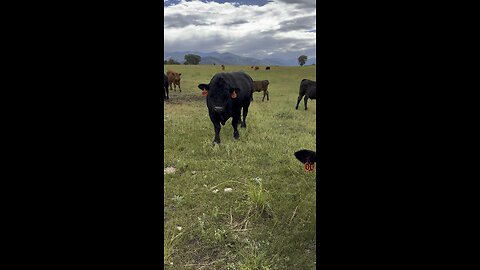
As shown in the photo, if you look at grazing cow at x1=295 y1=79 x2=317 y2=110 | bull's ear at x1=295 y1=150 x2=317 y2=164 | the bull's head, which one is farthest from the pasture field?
the bull's head

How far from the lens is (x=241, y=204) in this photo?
2639mm

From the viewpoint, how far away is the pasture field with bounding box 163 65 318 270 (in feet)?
6.94

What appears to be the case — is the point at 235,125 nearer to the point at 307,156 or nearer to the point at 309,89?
the point at 309,89

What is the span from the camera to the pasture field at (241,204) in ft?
6.94

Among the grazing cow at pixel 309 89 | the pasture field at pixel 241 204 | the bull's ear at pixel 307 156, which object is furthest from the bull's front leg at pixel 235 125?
the bull's ear at pixel 307 156

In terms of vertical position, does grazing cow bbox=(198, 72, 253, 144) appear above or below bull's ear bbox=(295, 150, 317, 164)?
above

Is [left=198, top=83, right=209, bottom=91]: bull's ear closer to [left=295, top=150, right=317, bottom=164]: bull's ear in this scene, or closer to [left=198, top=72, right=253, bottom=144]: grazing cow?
[left=198, top=72, right=253, bottom=144]: grazing cow

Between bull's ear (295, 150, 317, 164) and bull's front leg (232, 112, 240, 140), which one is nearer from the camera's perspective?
bull's ear (295, 150, 317, 164)

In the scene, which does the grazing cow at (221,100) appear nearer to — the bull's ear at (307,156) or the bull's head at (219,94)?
the bull's head at (219,94)
